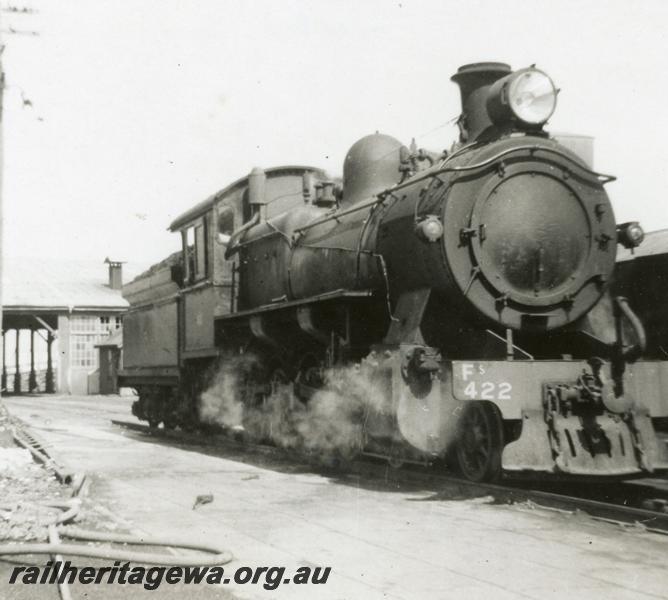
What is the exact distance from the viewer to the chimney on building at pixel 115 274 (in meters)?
43.4

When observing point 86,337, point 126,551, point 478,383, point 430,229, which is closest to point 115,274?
point 86,337

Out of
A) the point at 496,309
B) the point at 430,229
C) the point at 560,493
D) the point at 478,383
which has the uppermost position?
the point at 430,229

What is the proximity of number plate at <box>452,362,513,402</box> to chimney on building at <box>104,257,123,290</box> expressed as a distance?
38111 mm

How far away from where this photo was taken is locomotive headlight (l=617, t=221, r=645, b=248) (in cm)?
771

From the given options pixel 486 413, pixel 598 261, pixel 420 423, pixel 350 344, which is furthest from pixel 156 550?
pixel 598 261

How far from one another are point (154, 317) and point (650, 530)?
34.8 feet

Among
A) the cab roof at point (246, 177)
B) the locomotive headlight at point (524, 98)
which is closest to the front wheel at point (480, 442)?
the locomotive headlight at point (524, 98)

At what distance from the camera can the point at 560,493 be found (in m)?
7.50

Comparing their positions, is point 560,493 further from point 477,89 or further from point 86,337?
point 86,337

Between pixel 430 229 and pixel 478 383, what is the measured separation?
1238mm

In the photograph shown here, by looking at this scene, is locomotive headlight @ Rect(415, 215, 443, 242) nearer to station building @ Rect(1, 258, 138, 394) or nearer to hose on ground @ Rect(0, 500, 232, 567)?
hose on ground @ Rect(0, 500, 232, 567)

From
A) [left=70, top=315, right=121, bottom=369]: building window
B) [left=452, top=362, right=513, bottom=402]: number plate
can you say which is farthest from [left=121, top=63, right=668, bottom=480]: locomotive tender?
[left=70, top=315, right=121, bottom=369]: building window

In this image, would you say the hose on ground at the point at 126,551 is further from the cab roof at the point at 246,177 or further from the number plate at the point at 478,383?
the cab roof at the point at 246,177

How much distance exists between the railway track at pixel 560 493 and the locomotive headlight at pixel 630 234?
2.09 m
